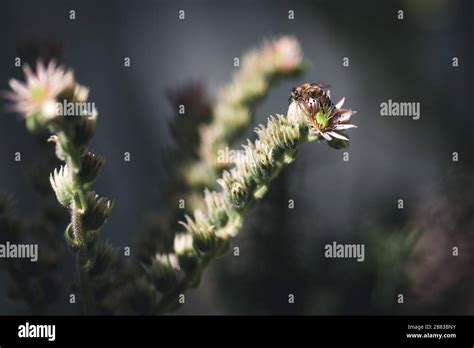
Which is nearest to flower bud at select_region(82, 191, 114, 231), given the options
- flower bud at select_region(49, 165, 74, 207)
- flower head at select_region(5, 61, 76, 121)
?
flower bud at select_region(49, 165, 74, 207)

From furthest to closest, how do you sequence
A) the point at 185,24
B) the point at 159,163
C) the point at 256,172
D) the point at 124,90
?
1. the point at 185,24
2. the point at 124,90
3. the point at 159,163
4. the point at 256,172

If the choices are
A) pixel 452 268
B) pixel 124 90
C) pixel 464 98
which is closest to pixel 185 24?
pixel 124 90

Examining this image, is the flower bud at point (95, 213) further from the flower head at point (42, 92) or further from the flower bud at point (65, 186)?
the flower head at point (42, 92)

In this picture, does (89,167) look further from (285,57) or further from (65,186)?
(285,57)

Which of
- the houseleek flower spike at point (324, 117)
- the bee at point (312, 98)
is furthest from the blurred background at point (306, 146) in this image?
the houseleek flower spike at point (324, 117)

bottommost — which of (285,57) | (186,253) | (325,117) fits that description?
(186,253)

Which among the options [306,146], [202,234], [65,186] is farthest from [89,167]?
[306,146]
